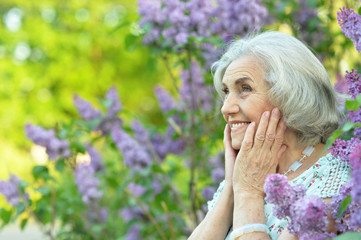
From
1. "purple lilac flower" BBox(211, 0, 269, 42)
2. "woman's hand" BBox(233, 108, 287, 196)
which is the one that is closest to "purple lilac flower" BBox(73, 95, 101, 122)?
"purple lilac flower" BBox(211, 0, 269, 42)

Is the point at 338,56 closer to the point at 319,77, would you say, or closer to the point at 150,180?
the point at 150,180

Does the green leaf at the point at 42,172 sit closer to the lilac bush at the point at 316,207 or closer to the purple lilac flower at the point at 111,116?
A: the purple lilac flower at the point at 111,116

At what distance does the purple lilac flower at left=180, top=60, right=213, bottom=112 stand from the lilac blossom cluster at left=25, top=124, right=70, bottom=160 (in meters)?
1.01

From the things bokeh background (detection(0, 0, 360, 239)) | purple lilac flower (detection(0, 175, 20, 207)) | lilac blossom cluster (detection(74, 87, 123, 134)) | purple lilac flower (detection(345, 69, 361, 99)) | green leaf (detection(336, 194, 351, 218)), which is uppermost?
purple lilac flower (detection(345, 69, 361, 99))

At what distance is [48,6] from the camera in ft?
44.7

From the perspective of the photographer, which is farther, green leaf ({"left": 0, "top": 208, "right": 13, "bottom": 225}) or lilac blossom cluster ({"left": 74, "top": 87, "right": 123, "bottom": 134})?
lilac blossom cluster ({"left": 74, "top": 87, "right": 123, "bottom": 134})

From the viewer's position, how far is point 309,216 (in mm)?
1447

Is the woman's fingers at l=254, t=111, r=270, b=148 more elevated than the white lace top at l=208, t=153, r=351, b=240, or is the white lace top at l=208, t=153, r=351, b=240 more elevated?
the woman's fingers at l=254, t=111, r=270, b=148

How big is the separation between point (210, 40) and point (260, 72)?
2.66 feet

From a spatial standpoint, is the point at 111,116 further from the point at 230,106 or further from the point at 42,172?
the point at 230,106

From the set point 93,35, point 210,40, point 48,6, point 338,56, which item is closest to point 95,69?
point 93,35

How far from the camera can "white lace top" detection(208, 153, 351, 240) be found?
6.74 ft

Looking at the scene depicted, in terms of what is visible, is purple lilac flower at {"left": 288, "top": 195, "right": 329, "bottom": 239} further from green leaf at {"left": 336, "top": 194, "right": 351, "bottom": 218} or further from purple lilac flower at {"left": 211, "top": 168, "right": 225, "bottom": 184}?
purple lilac flower at {"left": 211, "top": 168, "right": 225, "bottom": 184}

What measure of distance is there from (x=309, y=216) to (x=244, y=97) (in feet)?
3.31
